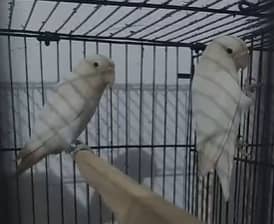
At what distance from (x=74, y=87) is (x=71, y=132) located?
116 millimetres

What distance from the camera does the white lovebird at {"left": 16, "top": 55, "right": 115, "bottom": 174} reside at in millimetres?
866

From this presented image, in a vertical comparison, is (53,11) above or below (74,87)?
above

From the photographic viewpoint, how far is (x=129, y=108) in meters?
1.19

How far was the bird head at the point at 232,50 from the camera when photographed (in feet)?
2.23

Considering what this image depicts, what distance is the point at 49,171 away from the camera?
1.16m

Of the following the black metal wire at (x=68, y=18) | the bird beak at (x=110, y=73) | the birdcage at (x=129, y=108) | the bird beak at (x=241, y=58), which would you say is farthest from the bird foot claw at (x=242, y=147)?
the black metal wire at (x=68, y=18)

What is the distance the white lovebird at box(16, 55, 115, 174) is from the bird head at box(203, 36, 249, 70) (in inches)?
11.0

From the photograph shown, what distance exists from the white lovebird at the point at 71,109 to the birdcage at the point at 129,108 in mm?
120

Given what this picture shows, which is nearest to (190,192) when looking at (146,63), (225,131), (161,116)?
(161,116)

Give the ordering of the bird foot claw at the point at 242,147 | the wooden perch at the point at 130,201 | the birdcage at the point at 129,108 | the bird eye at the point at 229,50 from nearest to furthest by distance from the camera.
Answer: the wooden perch at the point at 130,201 → the bird eye at the point at 229,50 → the bird foot claw at the point at 242,147 → the birdcage at the point at 129,108

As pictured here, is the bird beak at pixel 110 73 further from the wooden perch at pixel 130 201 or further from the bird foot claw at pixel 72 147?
the wooden perch at pixel 130 201

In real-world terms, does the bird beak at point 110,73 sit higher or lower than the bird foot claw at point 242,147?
higher

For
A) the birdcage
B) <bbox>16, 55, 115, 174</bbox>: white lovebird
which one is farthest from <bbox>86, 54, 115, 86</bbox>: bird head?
the birdcage

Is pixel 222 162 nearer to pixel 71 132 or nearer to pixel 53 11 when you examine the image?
pixel 71 132
